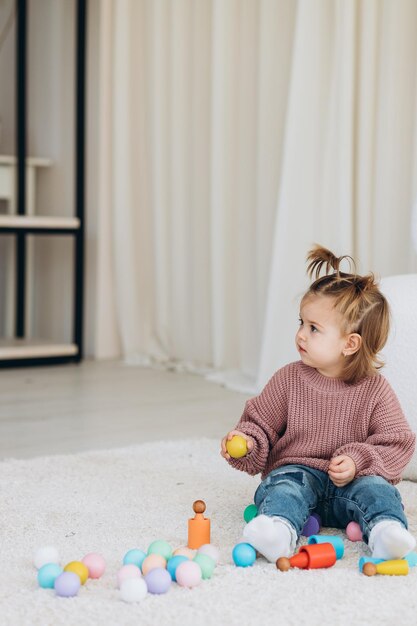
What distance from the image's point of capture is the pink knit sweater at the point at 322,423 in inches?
52.4

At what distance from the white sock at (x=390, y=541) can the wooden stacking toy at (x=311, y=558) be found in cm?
6

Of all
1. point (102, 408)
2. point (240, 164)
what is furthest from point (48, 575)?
point (240, 164)

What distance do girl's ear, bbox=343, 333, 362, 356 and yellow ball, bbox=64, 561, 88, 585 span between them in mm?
496

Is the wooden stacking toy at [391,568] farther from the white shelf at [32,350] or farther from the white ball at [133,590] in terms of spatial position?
the white shelf at [32,350]

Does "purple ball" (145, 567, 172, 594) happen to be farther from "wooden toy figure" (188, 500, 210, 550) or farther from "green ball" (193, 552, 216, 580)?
"wooden toy figure" (188, 500, 210, 550)

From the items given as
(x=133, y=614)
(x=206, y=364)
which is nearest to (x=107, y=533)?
(x=133, y=614)

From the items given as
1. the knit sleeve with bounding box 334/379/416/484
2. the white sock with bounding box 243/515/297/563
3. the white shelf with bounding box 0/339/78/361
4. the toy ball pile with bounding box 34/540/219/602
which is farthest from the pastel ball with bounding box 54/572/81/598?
the white shelf with bounding box 0/339/78/361

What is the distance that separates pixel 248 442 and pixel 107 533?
0.24m

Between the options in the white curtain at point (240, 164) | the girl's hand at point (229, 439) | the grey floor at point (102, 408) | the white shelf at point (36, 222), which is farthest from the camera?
the white shelf at point (36, 222)

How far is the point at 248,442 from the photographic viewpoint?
4.38ft

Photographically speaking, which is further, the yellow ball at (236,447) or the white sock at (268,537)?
the yellow ball at (236,447)

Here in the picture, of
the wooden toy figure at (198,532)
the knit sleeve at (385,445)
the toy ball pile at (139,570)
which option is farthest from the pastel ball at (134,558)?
the knit sleeve at (385,445)

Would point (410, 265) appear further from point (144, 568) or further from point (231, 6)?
point (144, 568)

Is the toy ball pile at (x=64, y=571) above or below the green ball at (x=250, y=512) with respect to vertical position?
above
